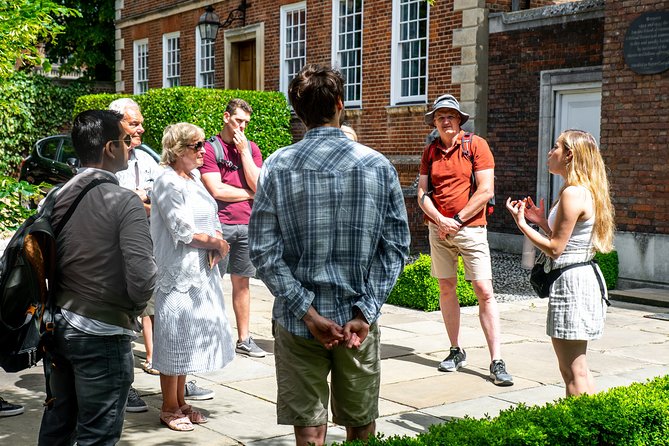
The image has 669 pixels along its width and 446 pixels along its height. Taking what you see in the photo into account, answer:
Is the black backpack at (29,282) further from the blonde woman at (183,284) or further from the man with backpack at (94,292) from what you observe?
the blonde woman at (183,284)

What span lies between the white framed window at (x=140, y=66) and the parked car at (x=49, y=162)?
23.4 feet

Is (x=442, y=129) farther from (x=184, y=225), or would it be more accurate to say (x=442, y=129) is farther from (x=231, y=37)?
(x=231, y=37)

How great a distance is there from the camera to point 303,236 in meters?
3.42

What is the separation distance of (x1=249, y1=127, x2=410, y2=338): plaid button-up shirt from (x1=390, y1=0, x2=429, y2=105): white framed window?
12064mm

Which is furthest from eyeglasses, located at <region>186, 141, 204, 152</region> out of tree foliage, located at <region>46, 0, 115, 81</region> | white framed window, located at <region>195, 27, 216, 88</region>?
tree foliage, located at <region>46, 0, 115, 81</region>

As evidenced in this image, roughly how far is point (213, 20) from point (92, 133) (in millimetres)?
17225

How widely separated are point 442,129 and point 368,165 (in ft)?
10.3

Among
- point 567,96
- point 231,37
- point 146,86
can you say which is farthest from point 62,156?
point 567,96

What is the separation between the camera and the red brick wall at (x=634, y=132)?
34.6ft

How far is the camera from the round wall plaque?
10445 millimetres

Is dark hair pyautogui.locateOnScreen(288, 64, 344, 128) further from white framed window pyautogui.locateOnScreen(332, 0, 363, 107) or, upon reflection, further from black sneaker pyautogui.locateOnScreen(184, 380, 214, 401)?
white framed window pyautogui.locateOnScreen(332, 0, 363, 107)

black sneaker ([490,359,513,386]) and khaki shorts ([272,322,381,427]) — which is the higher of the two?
khaki shorts ([272,322,381,427])

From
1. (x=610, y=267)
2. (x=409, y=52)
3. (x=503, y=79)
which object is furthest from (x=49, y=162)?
(x=610, y=267)

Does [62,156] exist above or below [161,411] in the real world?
above
